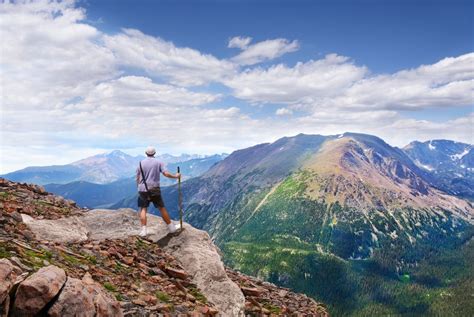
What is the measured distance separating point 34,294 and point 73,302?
112cm

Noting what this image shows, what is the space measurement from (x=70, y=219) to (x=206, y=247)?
8.58m

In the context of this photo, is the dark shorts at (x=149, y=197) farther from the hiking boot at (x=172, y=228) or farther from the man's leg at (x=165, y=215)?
the hiking boot at (x=172, y=228)

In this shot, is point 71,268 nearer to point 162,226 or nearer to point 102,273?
point 102,273

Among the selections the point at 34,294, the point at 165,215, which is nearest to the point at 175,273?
the point at 165,215

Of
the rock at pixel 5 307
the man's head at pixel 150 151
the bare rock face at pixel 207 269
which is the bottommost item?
the bare rock face at pixel 207 269

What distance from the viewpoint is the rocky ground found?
1005 centimetres

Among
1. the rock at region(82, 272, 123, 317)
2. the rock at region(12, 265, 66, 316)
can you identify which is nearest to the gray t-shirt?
the rock at region(82, 272, 123, 317)

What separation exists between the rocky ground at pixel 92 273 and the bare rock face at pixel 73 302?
3 centimetres

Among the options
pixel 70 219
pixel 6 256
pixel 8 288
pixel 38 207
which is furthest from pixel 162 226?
pixel 8 288

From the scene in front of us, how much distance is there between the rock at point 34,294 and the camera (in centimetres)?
952

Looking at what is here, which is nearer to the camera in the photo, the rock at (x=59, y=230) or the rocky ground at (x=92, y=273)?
the rocky ground at (x=92, y=273)

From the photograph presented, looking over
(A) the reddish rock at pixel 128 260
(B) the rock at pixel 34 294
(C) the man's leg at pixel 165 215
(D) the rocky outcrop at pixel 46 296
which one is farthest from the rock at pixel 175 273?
(B) the rock at pixel 34 294

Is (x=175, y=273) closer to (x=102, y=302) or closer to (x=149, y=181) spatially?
(x=149, y=181)

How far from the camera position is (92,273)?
1448 centimetres
